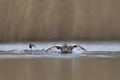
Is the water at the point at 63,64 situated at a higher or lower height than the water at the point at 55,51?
lower

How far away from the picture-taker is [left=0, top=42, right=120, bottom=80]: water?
73 cm

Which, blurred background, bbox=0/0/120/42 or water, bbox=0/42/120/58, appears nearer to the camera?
water, bbox=0/42/120/58

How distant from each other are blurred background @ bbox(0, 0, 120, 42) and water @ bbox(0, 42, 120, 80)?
9 centimetres

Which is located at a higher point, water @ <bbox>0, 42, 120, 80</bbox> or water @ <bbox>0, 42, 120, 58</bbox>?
water @ <bbox>0, 42, 120, 58</bbox>

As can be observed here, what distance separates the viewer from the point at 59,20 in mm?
1457

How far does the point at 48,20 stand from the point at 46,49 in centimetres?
23

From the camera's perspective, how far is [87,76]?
71cm

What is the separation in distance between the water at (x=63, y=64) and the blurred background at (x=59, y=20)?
0.09m

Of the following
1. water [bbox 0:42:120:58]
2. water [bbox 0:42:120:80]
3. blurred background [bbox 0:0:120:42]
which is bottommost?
water [bbox 0:42:120:80]

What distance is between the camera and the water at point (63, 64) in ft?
2.38

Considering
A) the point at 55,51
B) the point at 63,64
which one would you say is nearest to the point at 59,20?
the point at 55,51

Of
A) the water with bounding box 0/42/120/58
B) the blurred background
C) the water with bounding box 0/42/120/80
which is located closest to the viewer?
the water with bounding box 0/42/120/80

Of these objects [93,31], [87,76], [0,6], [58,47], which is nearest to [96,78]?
[87,76]

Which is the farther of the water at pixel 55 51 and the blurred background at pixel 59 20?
the blurred background at pixel 59 20
